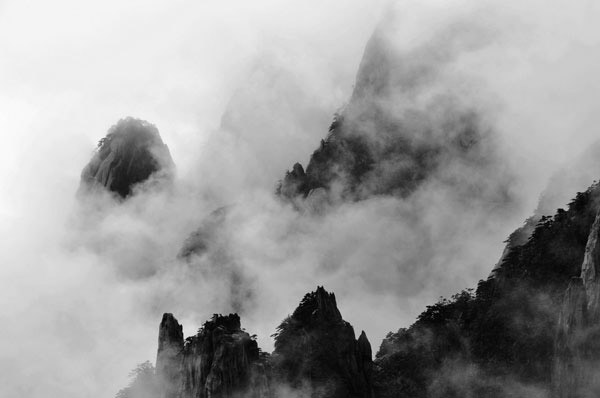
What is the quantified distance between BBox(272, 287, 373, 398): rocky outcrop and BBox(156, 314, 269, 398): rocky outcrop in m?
3.68

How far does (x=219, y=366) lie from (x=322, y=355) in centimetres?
1269

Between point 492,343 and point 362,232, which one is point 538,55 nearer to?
point 362,232

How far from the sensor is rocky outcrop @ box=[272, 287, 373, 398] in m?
91.2

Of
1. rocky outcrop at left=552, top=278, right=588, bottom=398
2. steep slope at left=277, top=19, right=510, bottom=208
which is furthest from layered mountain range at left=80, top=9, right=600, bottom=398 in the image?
steep slope at left=277, top=19, right=510, bottom=208

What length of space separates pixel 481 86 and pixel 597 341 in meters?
113

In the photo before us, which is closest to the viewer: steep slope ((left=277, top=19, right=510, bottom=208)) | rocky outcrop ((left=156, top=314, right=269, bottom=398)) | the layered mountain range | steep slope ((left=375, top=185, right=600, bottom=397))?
the layered mountain range

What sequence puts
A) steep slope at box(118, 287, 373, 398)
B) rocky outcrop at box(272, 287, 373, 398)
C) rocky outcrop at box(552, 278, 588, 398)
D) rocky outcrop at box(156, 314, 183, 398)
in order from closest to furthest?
rocky outcrop at box(552, 278, 588, 398)
steep slope at box(118, 287, 373, 398)
rocky outcrop at box(272, 287, 373, 398)
rocky outcrop at box(156, 314, 183, 398)

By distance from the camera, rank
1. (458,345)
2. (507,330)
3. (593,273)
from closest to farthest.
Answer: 1. (593,273)
2. (507,330)
3. (458,345)

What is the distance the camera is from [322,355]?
93.6 m

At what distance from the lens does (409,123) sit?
184375mm

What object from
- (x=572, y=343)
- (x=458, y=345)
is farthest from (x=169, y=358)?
→ (x=572, y=343)

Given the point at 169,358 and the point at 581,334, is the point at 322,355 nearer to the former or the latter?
the point at 169,358

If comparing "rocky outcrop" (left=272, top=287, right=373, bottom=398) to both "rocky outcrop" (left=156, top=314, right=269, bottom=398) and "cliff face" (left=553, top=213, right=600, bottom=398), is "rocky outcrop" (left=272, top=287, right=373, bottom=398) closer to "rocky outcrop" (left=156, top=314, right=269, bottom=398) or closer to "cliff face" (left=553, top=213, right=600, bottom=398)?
"rocky outcrop" (left=156, top=314, right=269, bottom=398)

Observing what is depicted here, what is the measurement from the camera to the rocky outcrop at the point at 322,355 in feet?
299
